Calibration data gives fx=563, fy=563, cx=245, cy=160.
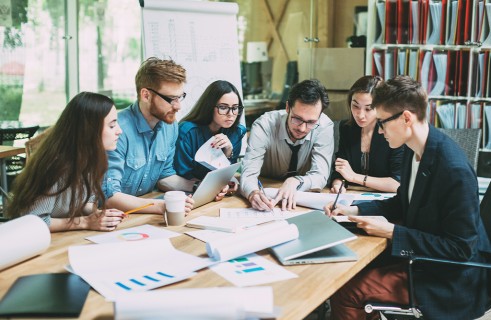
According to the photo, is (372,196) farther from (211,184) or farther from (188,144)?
(188,144)

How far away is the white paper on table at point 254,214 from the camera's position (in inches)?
89.4

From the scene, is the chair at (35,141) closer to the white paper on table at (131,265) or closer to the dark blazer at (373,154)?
the white paper on table at (131,265)

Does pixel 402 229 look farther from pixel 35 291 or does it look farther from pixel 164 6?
pixel 164 6

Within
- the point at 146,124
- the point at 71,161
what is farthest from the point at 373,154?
the point at 71,161

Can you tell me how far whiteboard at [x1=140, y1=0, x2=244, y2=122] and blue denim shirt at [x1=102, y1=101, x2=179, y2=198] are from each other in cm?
119

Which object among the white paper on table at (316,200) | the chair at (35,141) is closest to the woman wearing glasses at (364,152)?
the white paper on table at (316,200)

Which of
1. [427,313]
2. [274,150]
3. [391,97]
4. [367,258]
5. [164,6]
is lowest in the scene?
[427,313]

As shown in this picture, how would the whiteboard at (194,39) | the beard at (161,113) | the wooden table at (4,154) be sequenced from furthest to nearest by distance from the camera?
the wooden table at (4,154) < the whiteboard at (194,39) < the beard at (161,113)

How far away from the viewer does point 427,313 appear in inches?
80.9

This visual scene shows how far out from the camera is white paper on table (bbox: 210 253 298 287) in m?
1.60

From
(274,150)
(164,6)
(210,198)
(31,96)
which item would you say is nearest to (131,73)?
(31,96)

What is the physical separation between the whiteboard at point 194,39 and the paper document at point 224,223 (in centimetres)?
188

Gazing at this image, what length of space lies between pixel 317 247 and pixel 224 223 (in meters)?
0.49

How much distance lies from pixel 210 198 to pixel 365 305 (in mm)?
807
